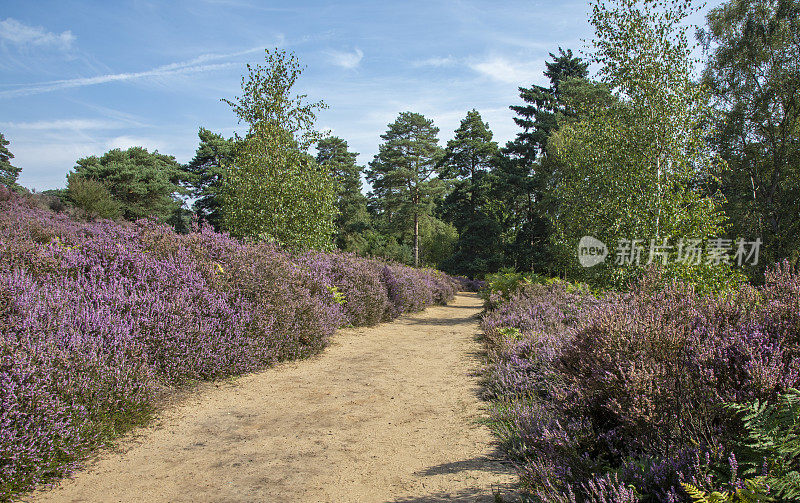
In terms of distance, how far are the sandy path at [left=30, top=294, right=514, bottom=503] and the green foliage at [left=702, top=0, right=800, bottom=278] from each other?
2234cm

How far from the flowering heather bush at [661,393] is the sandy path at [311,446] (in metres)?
0.59

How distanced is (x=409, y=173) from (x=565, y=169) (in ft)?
79.6

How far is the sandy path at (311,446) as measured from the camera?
2904 millimetres

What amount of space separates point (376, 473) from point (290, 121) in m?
11.1

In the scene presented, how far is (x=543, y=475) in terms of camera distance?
2.46m

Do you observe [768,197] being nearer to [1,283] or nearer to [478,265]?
[478,265]

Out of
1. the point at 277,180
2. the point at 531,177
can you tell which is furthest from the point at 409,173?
the point at 277,180

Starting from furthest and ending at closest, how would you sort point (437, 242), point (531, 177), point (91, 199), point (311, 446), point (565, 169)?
point (437, 242) < point (531, 177) < point (91, 199) < point (565, 169) < point (311, 446)

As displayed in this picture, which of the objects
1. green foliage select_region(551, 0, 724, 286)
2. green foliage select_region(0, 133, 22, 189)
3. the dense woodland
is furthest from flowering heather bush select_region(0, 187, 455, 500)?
green foliage select_region(0, 133, 22, 189)

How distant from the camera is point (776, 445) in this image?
1.84m

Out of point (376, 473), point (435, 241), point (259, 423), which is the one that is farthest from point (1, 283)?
point (435, 241)

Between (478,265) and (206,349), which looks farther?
(478,265)

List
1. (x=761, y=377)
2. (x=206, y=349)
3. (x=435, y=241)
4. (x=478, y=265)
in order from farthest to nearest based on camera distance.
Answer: (x=435, y=241) < (x=478, y=265) < (x=206, y=349) < (x=761, y=377)

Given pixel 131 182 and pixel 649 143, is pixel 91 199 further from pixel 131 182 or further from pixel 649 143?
pixel 649 143
